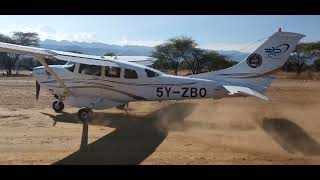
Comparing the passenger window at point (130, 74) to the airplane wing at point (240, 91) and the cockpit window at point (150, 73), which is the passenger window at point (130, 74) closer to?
the cockpit window at point (150, 73)

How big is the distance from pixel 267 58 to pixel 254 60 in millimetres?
448

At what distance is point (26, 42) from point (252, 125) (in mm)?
59740

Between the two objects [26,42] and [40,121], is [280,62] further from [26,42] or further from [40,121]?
[26,42]

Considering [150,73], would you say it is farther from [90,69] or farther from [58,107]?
[58,107]

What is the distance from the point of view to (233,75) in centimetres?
1334

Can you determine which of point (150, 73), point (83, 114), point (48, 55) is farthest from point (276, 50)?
point (48, 55)

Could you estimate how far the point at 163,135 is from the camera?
10.8 m

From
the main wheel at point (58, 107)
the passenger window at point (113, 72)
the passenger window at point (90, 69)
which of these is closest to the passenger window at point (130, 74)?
the passenger window at point (113, 72)

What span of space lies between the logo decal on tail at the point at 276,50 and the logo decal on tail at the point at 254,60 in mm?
366

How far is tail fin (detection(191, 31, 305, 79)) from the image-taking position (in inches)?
494

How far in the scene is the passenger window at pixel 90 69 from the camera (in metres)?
12.7

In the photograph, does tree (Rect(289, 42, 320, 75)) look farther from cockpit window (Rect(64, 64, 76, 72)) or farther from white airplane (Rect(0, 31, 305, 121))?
cockpit window (Rect(64, 64, 76, 72))
